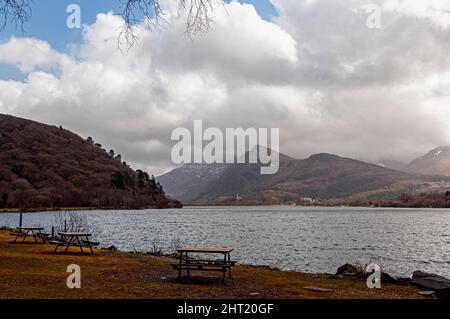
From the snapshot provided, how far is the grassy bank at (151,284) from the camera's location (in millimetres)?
15850

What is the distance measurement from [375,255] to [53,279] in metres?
39.0

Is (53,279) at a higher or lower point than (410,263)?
higher

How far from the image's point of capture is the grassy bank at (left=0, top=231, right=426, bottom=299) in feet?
52.0

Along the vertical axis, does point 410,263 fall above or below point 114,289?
below

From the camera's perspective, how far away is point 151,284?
18.3 m
